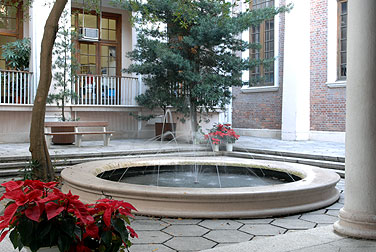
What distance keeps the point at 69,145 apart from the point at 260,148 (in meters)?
5.75

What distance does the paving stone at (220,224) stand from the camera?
438cm

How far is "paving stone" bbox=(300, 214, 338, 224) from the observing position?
468cm

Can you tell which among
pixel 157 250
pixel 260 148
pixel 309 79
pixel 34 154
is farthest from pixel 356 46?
pixel 309 79

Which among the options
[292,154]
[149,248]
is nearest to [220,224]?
[149,248]

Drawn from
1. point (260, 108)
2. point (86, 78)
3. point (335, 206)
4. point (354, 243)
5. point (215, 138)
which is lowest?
point (335, 206)

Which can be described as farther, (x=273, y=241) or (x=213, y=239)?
(x=213, y=239)

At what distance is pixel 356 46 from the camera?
3.72 m

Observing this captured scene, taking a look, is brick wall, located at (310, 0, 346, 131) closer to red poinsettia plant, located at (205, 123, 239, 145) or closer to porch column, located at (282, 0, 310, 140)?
porch column, located at (282, 0, 310, 140)

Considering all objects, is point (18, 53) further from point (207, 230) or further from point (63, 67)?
point (207, 230)

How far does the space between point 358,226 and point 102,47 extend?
48.5 feet

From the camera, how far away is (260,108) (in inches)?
679

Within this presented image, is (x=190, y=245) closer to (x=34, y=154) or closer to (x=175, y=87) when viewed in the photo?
(x=34, y=154)

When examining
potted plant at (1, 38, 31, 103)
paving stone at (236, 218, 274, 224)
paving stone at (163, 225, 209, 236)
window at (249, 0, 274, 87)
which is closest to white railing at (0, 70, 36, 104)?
potted plant at (1, 38, 31, 103)

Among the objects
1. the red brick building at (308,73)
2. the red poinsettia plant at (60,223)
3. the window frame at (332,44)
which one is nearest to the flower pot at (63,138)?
the red brick building at (308,73)
